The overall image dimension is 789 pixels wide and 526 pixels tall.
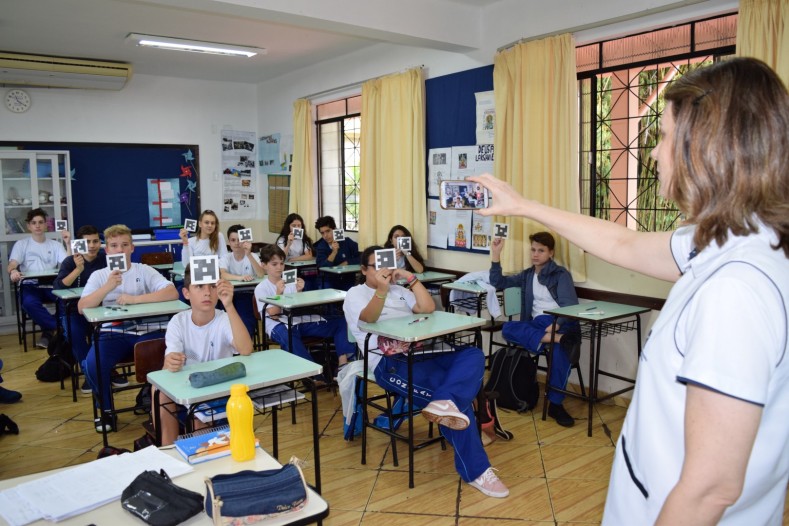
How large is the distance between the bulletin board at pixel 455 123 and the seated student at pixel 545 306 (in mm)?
764

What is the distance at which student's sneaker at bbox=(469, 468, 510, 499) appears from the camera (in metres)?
3.16

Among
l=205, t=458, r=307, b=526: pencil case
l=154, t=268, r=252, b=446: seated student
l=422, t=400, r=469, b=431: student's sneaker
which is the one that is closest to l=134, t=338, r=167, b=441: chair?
l=154, t=268, r=252, b=446: seated student

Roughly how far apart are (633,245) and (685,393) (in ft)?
1.45

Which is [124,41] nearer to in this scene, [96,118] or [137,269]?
[96,118]

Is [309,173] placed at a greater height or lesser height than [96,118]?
lesser

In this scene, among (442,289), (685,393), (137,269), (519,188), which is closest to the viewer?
(685,393)

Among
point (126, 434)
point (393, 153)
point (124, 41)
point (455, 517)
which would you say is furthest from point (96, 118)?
point (455, 517)

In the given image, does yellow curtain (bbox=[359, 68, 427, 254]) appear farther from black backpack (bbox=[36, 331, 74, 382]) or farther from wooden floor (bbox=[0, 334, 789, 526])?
black backpack (bbox=[36, 331, 74, 382])

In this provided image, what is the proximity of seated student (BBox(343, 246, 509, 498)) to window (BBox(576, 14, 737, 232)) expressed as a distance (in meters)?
1.76

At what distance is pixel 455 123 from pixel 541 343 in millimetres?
2406

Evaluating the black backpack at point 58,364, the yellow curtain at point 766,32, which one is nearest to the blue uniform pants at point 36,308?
the black backpack at point 58,364

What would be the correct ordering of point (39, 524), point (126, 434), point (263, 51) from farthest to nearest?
point (263, 51) → point (126, 434) → point (39, 524)

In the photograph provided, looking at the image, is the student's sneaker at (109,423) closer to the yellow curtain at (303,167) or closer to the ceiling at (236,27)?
the ceiling at (236,27)

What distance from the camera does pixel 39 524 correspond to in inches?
57.3
